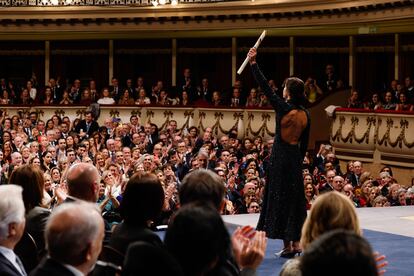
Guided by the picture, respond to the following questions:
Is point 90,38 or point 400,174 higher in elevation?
point 90,38

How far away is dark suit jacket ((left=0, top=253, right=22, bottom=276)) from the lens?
3463 mm

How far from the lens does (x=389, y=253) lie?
6.82m

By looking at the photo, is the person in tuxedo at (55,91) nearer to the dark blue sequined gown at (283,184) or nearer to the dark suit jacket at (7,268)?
the dark blue sequined gown at (283,184)

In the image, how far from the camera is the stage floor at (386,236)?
248 inches

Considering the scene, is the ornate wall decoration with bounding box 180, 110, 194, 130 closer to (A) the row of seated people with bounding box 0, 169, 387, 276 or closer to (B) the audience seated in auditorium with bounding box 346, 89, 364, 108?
(B) the audience seated in auditorium with bounding box 346, 89, 364, 108

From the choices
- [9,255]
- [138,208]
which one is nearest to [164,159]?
[138,208]

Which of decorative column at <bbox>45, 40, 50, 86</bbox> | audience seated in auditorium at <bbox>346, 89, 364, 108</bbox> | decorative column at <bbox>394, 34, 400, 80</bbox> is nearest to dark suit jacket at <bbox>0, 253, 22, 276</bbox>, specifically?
audience seated in auditorium at <bbox>346, 89, 364, 108</bbox>

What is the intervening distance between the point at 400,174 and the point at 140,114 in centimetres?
620

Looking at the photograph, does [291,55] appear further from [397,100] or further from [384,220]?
[384,220]

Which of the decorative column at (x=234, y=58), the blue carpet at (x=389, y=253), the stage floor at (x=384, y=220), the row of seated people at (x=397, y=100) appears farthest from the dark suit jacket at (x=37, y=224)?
the decorative column at (x=234, y=58)

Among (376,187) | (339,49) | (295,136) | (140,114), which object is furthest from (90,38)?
(295,136)

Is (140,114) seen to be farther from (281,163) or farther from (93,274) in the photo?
(93,274)

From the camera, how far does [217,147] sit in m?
15.7

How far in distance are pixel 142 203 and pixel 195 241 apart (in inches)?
38.8
